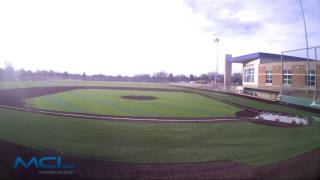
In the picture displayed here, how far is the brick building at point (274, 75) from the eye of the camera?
18422 millimetres

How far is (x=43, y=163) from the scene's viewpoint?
6895mm

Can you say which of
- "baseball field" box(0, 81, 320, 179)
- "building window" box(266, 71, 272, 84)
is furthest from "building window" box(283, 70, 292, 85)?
"baseball field" box(0, 81, 320, 179)

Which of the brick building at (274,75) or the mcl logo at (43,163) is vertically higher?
the brick building at (274,75)

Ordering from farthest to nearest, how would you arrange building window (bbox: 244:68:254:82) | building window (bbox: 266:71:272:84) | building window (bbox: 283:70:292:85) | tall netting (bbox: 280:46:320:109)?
1. building window (bbox: 244:68:254:82)
2. building window (bbox: 266:71:272:84)
3. building window (bbox: 283:70:292:85)
4. tall netting (bbox: 280:46:320:109)

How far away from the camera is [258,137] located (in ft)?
35.9

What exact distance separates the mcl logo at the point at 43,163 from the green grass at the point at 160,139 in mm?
834

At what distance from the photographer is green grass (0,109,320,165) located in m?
7.91

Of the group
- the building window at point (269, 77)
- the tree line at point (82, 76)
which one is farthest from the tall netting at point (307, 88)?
the tree line at point (82, 76)

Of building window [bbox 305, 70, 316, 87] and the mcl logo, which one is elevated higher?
building window [bbox 305, 70, 316, 87]

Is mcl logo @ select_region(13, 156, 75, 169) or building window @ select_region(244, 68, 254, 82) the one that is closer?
mcl logo @ select_region(13, 156, 75, 169)

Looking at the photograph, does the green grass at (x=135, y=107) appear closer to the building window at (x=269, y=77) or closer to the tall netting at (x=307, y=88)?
the tall netting at (x=307, y=88)

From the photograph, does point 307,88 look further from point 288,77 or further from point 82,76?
point 82,76

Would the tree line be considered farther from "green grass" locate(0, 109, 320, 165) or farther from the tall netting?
"green grass" locate(0, 109, 320, 165)

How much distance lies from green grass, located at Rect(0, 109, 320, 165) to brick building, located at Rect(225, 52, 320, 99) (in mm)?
6254
